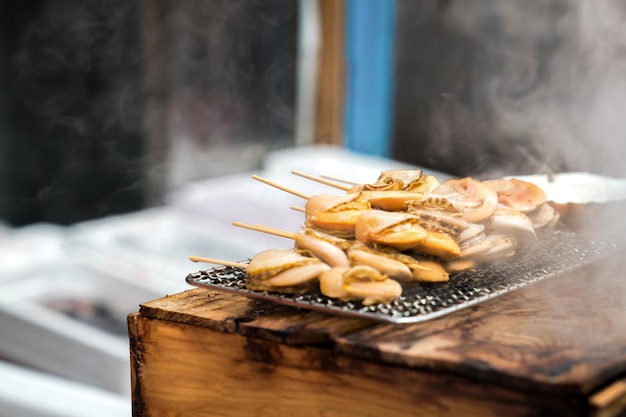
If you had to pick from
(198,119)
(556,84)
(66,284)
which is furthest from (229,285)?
(198,119)

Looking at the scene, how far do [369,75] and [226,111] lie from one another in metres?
1.50

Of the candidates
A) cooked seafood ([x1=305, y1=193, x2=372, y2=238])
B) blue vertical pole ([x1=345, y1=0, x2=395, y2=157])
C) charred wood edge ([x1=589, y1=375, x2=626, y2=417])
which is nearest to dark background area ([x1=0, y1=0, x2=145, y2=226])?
blue vertical pole ([x1=345, y1=0, x2=395, y2=157])

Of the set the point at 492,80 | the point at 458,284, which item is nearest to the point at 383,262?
the point at 458,284

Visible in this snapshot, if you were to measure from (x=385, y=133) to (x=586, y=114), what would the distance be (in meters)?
2.16

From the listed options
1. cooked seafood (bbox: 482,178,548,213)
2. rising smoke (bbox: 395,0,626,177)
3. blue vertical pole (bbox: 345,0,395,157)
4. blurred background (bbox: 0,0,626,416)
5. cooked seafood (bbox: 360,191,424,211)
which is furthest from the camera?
blue vertical pole (bbox: 345,0,395,157)

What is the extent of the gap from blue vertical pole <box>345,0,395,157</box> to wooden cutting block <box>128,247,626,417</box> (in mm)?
4634

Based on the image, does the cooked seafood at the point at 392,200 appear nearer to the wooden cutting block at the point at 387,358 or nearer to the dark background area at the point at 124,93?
the wooden cutting block at the point at 387,358

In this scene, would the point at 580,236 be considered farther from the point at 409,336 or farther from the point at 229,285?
the point at 229,285

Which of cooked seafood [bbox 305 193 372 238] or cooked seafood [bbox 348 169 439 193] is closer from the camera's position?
cooked seafood [bbox 305 193 372 238]

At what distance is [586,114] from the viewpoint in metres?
4.88

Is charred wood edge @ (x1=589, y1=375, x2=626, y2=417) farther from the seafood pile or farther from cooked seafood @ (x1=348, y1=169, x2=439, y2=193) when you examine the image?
cooked seafood @ (x1=348, y1=169, x2=439, y2=193)

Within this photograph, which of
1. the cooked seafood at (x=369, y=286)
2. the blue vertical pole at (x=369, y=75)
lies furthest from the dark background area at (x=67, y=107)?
the cooked seafood at (x=369, y=286)

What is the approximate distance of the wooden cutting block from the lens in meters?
1.49

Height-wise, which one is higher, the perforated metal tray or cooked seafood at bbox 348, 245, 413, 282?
cooked seafood at bbox 348, 245, 413, 282
